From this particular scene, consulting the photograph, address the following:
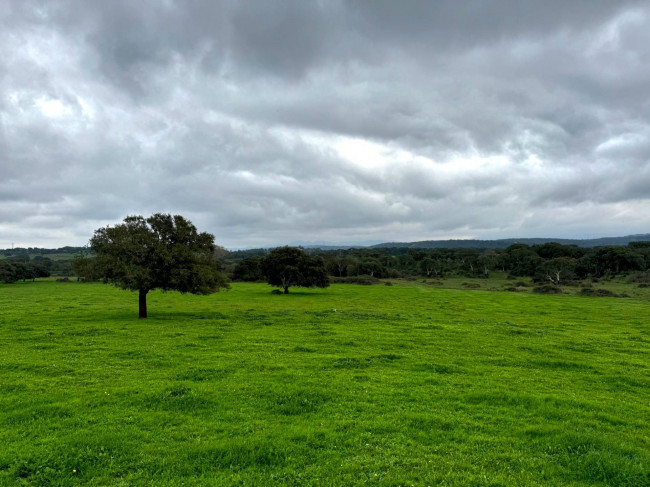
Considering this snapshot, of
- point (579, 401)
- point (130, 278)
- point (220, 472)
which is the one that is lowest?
point (579, 401)

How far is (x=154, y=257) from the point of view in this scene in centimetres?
3378

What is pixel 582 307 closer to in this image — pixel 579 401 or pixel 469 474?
pixel 579 401

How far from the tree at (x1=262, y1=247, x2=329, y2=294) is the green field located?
5207 cm

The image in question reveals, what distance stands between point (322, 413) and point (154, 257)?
2771 cm

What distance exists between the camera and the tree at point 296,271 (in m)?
76.0

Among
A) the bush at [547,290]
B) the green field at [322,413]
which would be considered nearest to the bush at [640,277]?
the bush at [547,290]

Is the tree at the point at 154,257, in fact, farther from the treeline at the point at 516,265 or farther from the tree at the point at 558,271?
the tree at the point at 558,271

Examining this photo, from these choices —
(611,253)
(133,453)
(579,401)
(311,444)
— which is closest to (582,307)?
(579,401)

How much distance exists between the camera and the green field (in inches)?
328

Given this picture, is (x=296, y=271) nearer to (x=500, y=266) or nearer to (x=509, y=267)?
(x=500, y=266)

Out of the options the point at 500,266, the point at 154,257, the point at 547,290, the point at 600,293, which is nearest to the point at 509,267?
the point at 500,266

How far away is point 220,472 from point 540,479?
721 centimetres

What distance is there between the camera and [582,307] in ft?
170

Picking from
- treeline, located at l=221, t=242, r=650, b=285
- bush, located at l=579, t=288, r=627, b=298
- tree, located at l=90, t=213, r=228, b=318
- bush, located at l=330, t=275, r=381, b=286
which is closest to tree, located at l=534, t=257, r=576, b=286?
treeline, located at l=221, t=242, r=650, b=285
